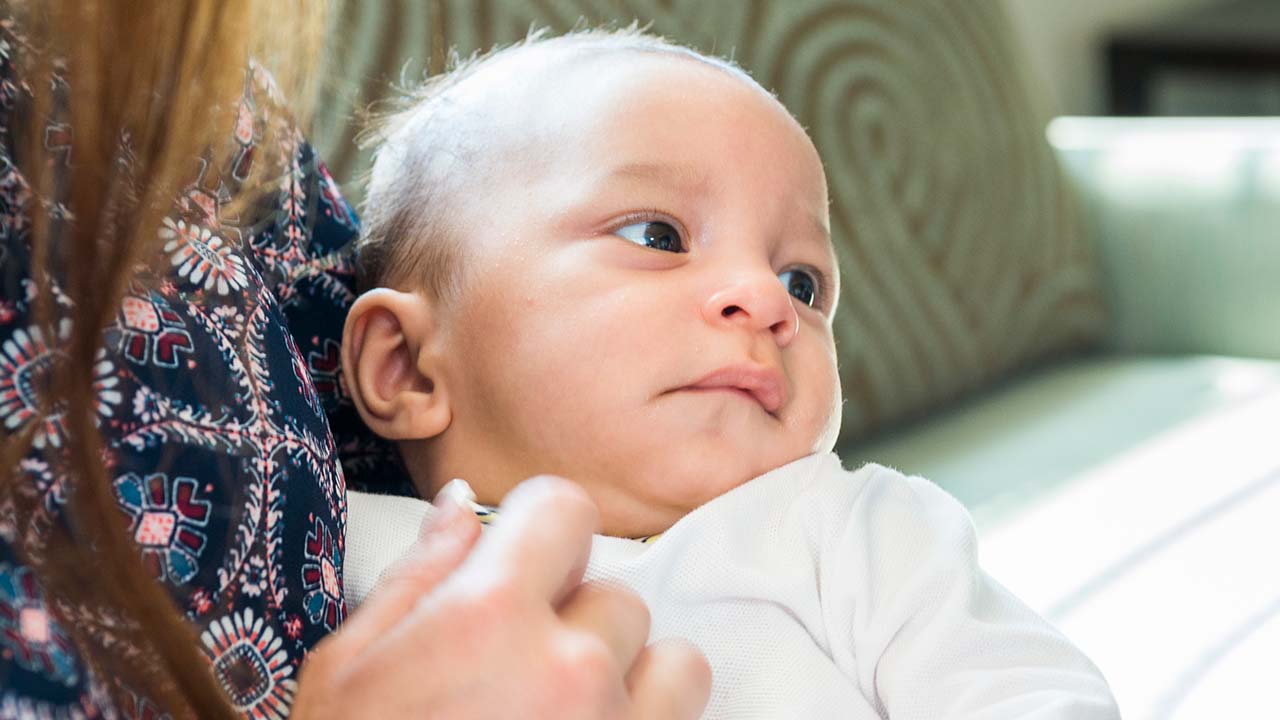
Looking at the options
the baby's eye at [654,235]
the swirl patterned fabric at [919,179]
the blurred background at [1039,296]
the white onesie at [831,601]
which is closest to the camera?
the white onesie at [831,601]

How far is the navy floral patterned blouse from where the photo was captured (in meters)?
0.42

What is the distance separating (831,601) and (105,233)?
410 mm

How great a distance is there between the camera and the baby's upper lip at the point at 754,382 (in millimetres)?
727

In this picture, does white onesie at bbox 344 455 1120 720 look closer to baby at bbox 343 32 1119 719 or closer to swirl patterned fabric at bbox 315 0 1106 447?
baby at bbox 343 32 1119 719

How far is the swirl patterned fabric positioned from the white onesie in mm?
654

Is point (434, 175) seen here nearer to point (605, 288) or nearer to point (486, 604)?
point (605, 288)

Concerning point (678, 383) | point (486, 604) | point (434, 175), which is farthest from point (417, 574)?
point (434, 175)

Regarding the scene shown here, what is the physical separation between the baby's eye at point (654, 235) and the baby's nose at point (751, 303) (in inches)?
2.2

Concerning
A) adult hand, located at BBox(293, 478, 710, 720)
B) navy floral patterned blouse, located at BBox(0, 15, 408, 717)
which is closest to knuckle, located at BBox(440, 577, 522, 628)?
adult hand, located at BBox(293, 478, 710, 720)

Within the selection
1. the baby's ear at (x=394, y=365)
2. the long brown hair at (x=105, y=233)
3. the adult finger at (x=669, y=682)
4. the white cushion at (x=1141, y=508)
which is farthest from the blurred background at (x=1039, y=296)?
the long brown hair at (x=105, y=233)

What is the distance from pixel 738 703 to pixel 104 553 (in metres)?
0.34

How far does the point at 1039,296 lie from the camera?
1718mm

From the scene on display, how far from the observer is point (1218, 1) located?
360cm

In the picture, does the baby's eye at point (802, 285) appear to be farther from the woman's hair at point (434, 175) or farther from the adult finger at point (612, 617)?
the adult finger at point (612, 617)
